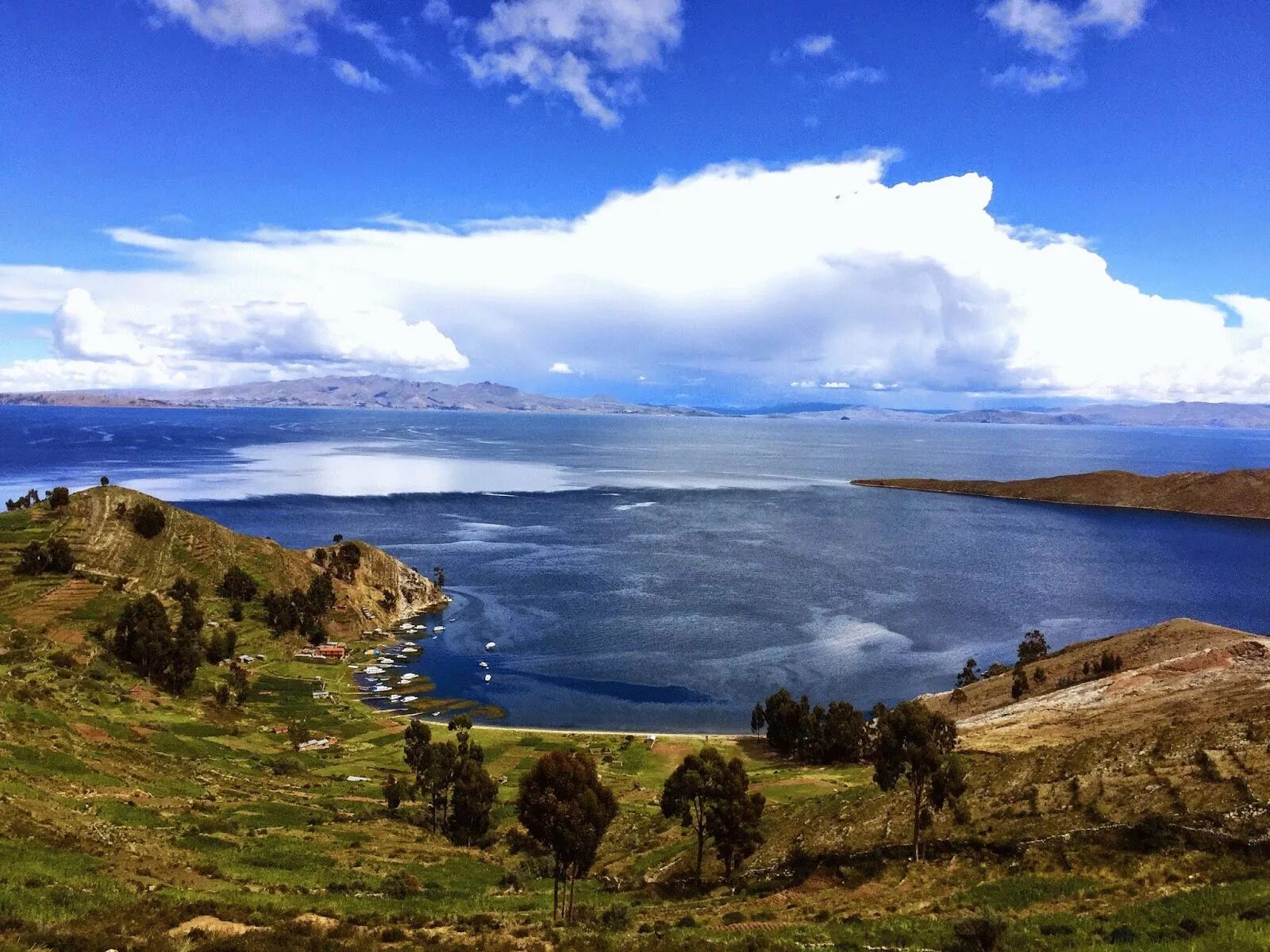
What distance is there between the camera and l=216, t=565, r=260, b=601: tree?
329 feet

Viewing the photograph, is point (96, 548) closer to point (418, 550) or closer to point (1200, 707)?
point (418, 550)

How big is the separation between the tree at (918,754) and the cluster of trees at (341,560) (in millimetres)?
98792

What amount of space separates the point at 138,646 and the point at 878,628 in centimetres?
8957

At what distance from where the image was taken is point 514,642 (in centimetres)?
10269

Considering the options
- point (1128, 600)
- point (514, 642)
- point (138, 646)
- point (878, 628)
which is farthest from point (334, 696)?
point (1128, 600)

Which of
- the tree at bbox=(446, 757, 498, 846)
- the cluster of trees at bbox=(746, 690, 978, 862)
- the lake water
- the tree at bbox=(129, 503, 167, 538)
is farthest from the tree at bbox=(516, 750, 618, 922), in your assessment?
the tree at bbox=(129, 503, 167, 538)

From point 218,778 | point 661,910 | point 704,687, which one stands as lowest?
point 704,687

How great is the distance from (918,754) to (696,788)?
30.5ft

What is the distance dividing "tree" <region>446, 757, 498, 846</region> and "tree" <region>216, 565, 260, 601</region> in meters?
66.7

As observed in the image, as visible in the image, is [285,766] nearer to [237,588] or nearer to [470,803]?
[470,803]

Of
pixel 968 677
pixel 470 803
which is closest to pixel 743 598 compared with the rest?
pixel 968 677

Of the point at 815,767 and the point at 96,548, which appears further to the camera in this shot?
the point at 96,548

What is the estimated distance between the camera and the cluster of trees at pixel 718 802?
1318 inches

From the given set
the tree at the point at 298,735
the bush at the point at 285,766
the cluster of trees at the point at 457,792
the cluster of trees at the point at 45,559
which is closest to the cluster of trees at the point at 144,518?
the cluster of trees at the point at 45,559
